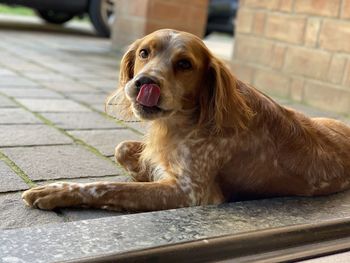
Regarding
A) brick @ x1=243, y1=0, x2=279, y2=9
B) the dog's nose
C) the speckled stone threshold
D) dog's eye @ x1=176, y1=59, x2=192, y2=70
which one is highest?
brick @ x1=243, y1=0, x2=279, y2=9

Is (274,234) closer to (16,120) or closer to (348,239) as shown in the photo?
(348,239)

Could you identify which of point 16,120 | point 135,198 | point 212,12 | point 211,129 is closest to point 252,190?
point 211,129

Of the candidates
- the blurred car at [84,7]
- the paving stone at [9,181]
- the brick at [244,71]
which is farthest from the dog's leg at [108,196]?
the blurred car at [84,7]

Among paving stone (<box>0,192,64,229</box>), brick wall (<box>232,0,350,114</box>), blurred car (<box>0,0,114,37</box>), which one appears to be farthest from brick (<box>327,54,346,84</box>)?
blurred car (<box>0,0,114,37</box>)

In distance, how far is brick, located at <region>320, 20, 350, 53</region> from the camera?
216 inches

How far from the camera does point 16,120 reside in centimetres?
397

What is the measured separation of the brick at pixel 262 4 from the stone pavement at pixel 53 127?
116 centimetres

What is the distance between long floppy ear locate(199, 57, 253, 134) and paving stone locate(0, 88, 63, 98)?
2487mm

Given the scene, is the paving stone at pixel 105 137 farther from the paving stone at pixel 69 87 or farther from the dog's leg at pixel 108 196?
the paving stone at pixel 69 87

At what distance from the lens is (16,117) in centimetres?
406

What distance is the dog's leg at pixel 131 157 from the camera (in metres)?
3.08

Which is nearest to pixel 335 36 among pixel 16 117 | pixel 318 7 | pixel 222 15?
pixel 318 7

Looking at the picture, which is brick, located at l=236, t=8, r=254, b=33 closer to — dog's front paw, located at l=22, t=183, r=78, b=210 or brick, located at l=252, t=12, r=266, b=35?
brick, located at l=252, t=12, r=266, b=35

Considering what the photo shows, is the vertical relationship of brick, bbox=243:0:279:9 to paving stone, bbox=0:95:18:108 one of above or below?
above
